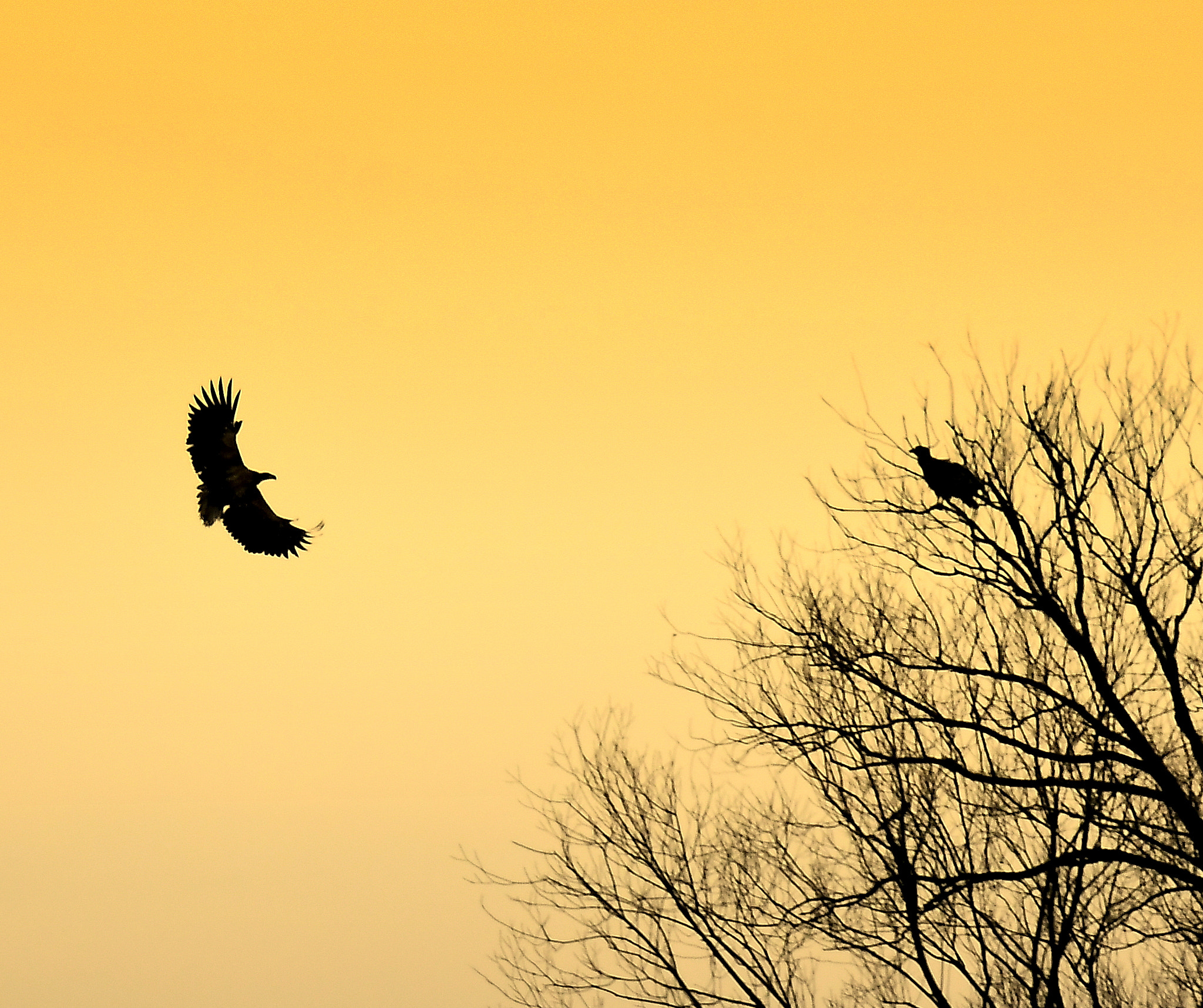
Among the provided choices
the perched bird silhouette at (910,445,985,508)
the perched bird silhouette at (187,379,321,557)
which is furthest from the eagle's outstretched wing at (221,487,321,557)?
the perched bird silhouette at (910,445,985,508)

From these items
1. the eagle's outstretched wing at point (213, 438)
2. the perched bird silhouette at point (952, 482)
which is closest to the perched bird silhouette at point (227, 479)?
the eagle's outstretched wing at point (213, 438)

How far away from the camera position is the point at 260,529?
12023 mm

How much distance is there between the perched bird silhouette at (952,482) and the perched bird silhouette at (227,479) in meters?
5.76

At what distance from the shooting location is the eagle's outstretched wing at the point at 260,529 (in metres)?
11.8

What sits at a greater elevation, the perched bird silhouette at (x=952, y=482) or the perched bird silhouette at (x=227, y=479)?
the perched bird silhouette at (x=227, y=479)

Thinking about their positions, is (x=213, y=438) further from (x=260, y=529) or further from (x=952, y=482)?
(x=952, y=482)

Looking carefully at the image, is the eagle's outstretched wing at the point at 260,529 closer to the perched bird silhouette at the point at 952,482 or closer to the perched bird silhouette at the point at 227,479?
the perched bird silhouette at the point at 227,479

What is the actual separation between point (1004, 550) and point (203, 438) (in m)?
6.81

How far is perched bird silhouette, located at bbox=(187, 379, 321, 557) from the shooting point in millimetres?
11641

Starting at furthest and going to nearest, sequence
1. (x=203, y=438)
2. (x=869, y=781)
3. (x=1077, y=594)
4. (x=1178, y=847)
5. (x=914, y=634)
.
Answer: (x=203, y=438) → (x=869, y=781) → (x=914, y=634) → (x=1077, y=594) → (x=1178, y=847)

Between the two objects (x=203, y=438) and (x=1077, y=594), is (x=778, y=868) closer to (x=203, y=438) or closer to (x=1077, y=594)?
(x=1077, y=594)

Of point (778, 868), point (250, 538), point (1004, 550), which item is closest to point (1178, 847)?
point (1004, 550)

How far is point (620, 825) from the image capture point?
398 inches

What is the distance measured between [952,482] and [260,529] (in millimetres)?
6271
